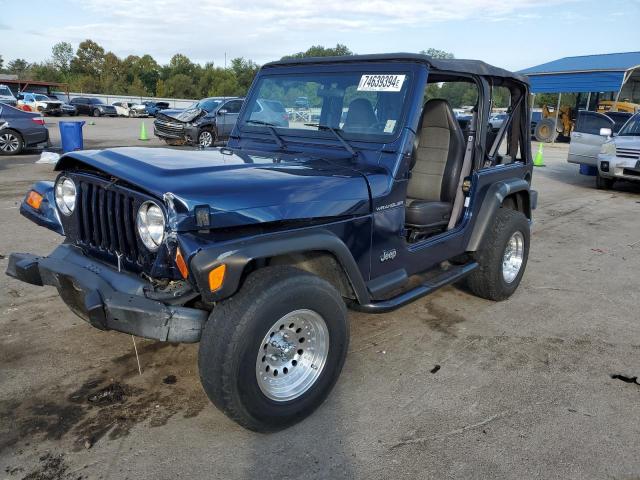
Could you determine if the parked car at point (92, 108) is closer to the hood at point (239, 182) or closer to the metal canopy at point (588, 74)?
the metal canopy at point (588, 74)

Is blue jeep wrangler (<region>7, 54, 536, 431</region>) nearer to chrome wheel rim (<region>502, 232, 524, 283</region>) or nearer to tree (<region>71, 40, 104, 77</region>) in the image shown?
chrome wheel rim (<region>502, 232, 524, 283</region>)

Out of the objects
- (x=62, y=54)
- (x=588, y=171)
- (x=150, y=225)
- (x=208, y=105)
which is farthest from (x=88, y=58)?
(x=150, y=225)

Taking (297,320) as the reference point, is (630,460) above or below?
below

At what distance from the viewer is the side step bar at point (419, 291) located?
3.22m

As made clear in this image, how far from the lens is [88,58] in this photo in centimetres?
7656

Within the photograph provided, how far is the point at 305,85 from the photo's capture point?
3957mm

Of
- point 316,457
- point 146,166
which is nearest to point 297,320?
point 316,457

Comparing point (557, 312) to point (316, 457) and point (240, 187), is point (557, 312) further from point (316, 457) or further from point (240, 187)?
point (240, 187)

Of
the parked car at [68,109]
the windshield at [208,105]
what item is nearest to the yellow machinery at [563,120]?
the windshield at [208,105]

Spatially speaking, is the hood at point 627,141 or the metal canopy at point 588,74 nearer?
the hood at point 627,141

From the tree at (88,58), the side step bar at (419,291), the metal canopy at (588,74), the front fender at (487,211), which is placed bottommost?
the side step bar at (419,291)

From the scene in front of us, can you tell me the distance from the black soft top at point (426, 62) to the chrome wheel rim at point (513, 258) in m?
1.45

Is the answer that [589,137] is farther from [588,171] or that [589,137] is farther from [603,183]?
[588,171]

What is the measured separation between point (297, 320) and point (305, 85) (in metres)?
1.98
